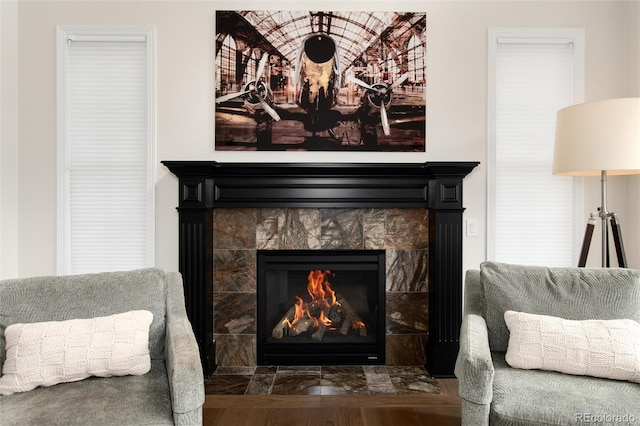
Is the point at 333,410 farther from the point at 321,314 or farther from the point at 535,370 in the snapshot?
the point at 535,370

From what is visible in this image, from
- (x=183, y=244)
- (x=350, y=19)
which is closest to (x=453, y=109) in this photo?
(x=350, y=19)

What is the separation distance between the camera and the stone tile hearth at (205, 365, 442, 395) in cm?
264

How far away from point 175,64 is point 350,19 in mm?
1292

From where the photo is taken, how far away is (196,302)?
9.40 ft

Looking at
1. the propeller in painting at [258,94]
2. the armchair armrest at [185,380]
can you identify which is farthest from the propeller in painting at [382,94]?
the armchair armrest at [185,380]

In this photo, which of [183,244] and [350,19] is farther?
[350,19]

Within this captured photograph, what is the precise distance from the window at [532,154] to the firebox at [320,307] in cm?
94

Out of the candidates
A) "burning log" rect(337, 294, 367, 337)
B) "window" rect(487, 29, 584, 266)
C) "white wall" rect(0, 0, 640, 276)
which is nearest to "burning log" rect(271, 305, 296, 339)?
"burning log" rect(337, 294, 367, 337)

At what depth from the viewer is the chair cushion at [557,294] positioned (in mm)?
1922

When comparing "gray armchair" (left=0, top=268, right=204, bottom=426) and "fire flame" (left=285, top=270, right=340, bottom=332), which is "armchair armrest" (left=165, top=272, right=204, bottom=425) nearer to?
"gray armchair" (left=0, top=268, right=204, bottom=426)

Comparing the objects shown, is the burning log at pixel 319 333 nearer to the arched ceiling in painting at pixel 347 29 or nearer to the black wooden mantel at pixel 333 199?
the black wooden mantel at pixel 333 199

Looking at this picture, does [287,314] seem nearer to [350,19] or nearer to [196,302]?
[196,302]

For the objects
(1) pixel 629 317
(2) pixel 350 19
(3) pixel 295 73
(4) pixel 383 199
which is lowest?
(1) pixel 629 317

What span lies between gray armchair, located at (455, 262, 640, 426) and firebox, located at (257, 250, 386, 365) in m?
1.01
